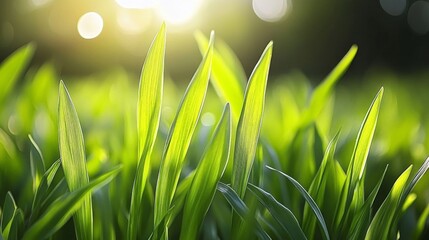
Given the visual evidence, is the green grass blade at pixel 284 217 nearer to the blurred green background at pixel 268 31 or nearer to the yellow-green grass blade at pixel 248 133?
the yellow-green grass blade at pixel 248 133

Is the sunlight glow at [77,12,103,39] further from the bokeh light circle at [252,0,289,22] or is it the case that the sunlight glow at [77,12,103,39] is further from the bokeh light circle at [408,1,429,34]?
the bokeh light circle at [408,1,429,34]

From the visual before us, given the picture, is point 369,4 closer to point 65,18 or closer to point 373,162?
point 65,18

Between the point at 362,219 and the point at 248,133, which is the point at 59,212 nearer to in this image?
the point at 248,133

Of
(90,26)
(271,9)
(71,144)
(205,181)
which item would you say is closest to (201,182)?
(205,181)

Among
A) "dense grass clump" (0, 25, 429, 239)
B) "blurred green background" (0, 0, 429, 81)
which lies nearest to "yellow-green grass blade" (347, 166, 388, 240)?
"dense grass clump" (0, 25, 429, 239)

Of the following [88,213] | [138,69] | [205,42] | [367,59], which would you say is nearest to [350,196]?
[88,213]

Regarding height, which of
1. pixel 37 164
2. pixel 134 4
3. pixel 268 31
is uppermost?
pixel 134 4

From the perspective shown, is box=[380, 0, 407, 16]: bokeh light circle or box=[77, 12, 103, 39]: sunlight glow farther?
box=[77, 12, 103, 39]: sunlight glow
